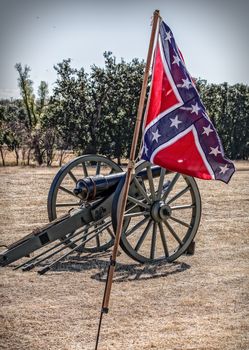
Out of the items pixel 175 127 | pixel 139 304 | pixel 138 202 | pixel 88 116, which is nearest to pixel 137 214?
pixel 138 202

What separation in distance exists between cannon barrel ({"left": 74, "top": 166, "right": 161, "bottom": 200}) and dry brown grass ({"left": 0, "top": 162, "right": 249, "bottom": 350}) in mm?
919

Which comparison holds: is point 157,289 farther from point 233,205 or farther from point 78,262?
point 233,205

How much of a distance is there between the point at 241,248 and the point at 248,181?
27.0 ft

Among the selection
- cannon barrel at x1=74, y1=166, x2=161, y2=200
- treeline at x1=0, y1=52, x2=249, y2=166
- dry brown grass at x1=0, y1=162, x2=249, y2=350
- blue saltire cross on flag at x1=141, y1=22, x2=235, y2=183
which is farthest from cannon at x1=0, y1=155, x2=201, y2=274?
treeline at x1=0, y1=52, x2=249, y2=166

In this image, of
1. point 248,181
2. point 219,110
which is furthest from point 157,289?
point 219,110

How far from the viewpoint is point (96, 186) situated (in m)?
7.50

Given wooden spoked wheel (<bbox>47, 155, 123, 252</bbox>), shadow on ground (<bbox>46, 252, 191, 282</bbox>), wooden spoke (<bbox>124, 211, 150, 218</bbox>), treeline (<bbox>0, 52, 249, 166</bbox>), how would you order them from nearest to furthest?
shadow on ground (<bbox>46, 252, 191, 282</bbox>), wooden spoke (<bbox>124, 211, 150, 218</bbox>), wooden spoked wheel (<bbox>47, 155, 123, 252</bbox>), treeline (<bbox>0, 52, 249, 166</bbox>)

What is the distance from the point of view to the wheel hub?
24.8ft

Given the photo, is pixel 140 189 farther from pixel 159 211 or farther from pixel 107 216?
pixel 107 216

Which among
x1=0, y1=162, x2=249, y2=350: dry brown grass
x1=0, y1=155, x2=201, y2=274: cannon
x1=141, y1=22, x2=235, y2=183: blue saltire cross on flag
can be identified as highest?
x1=141, y1=22, x2=235, y2=183: blue saltire cross on flag

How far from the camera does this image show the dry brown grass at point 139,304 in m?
5.07

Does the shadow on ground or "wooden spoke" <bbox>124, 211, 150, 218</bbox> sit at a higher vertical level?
"wooden spoke" <bbox>124, 211, 150, 218</bbox>

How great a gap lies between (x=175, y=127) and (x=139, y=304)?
80.0 inches

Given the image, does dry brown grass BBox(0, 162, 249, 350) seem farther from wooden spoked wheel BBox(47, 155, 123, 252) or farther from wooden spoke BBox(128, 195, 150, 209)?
wooden spoke BBox(128, 195, 150, 209)
